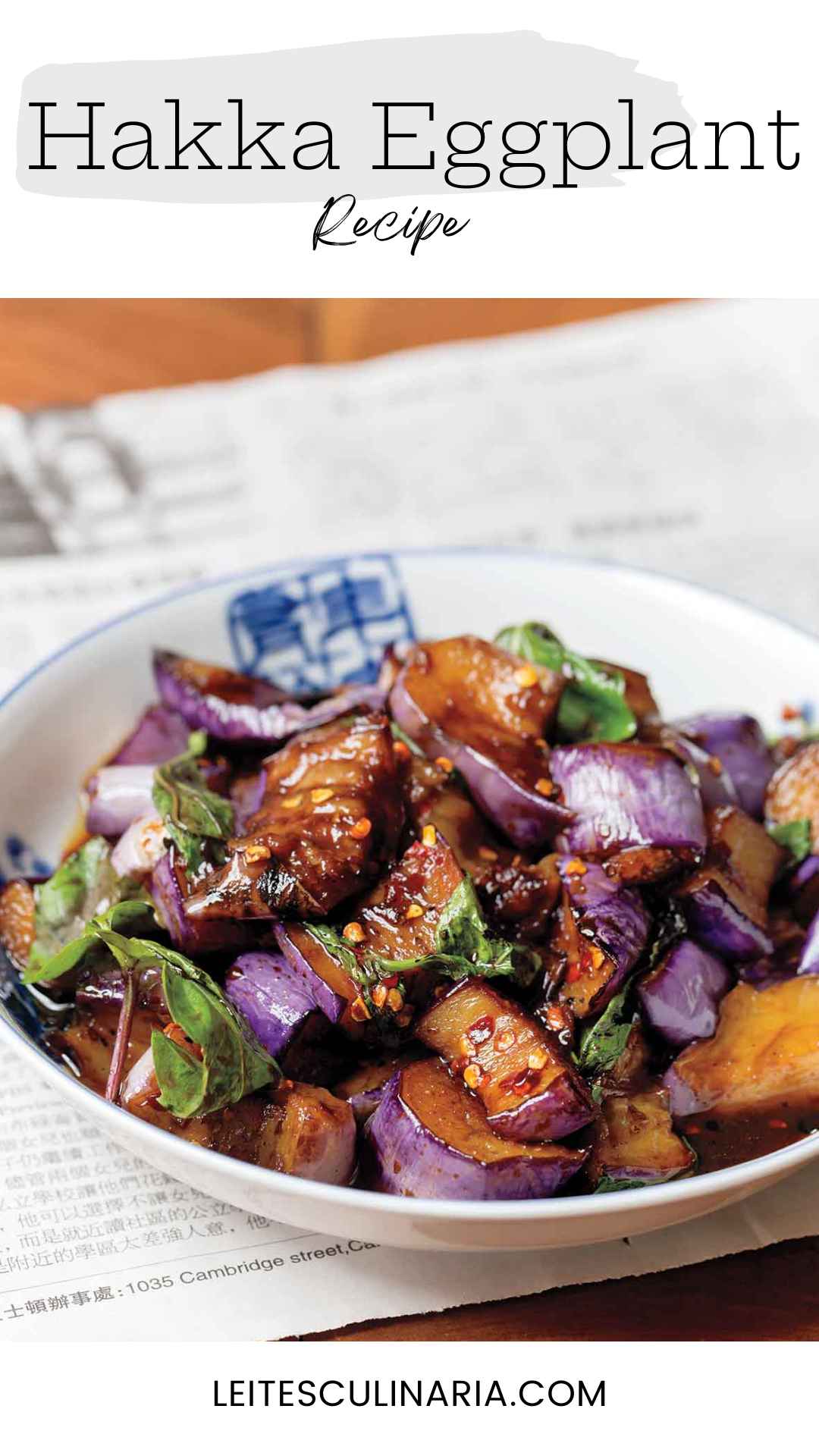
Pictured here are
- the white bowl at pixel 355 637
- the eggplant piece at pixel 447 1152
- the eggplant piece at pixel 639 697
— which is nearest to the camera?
the eggplant piece at pixel 447 1152

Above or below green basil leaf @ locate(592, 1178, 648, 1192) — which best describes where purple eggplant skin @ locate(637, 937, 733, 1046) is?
above

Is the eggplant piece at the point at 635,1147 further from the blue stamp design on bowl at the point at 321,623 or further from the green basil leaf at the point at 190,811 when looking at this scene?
the blue stamp design on bowl at the point at 321,623

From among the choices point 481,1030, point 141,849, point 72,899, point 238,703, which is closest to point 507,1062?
point 481,1030

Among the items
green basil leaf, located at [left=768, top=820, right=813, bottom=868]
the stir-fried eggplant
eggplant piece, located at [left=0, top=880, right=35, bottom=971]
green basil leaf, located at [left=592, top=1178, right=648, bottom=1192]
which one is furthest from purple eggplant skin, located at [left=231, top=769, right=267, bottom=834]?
green basil leaf, located at [left=768, top=820, right=813, bottom=868]

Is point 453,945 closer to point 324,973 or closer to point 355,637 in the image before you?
point 324,973

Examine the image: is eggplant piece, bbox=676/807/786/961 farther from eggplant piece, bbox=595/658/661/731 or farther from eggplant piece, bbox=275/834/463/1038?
eggplant piece, bbox=275/834/463/1038

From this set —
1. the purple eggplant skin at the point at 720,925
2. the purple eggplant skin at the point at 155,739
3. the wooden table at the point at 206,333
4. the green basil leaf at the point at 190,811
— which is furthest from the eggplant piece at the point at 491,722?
the wooden table at the point at 206,333

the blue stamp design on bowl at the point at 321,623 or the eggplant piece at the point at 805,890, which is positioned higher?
the blue stamp design on bowl at the point at 321,623

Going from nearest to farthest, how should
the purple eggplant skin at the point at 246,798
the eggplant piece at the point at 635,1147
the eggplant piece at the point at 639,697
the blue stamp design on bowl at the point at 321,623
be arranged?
1. the eggplant piece at the point at 635,1147
2. the purple eggplant skin at the point at 246,798
3. the eggplant piece at the point at 639,697
4. the blue stamp design on bowl at the point at 321,623
